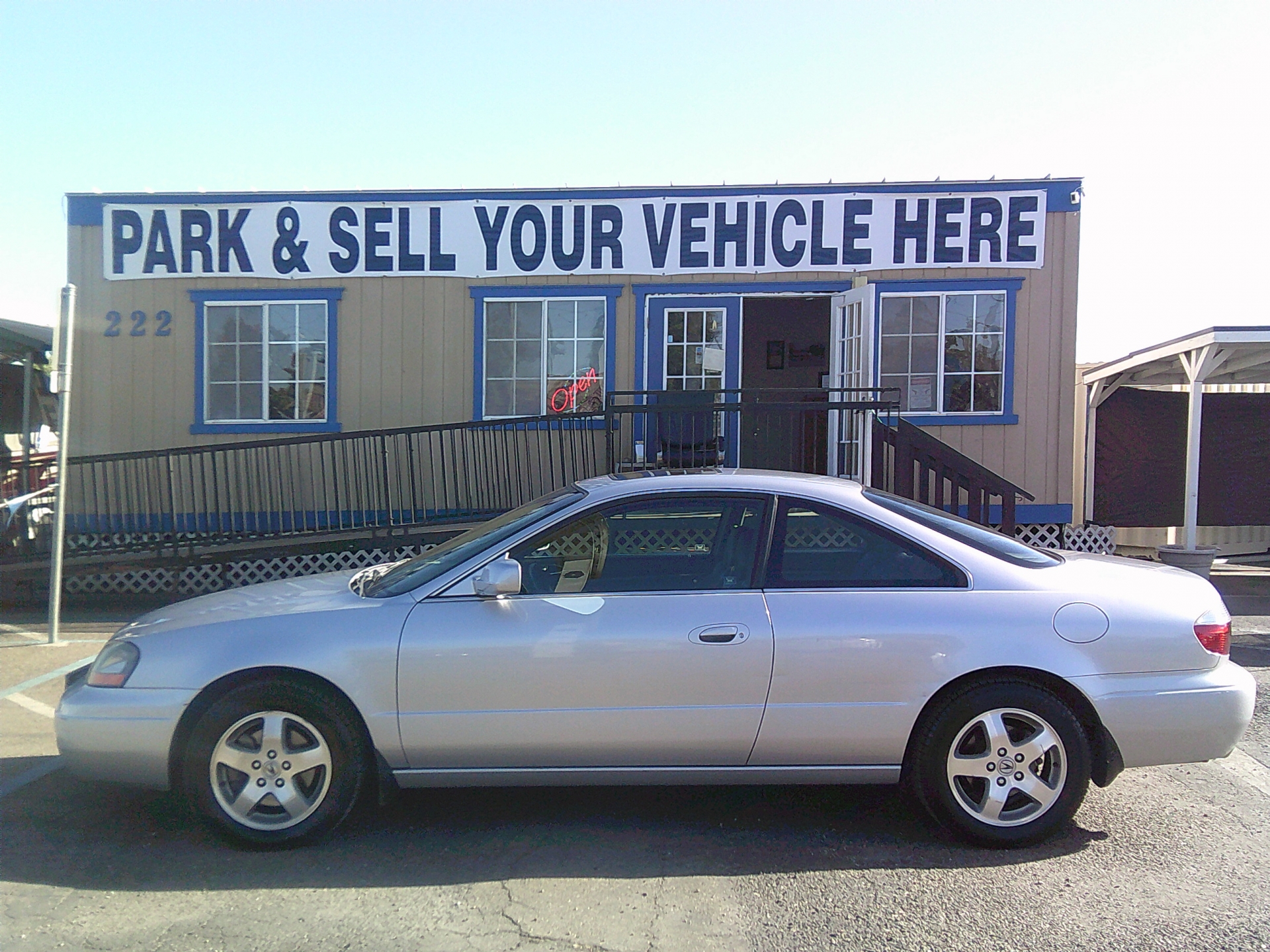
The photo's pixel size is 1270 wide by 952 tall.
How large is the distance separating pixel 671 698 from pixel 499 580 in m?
0.82

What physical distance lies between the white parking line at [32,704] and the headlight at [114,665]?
7.09 ft

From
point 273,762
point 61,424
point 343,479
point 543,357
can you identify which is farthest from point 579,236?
point 273,762

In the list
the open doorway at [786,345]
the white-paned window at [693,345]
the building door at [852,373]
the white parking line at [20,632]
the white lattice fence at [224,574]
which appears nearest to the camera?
the white parking line at [20,632]

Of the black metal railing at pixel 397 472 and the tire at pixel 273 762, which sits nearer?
the tire at pixel 273 762

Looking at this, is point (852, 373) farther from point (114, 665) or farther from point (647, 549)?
point (114, 665)

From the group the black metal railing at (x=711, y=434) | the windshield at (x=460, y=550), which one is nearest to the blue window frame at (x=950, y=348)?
the black metal railing at (x=711, y=434)

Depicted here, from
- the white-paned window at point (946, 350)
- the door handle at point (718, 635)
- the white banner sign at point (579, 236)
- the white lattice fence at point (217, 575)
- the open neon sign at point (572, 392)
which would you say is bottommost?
the white lattice fence at point (217, 575)

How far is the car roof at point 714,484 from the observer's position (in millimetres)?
4348

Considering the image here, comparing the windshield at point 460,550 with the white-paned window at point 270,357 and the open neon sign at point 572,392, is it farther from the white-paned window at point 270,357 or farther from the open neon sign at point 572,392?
the white-paned window at point 270,357

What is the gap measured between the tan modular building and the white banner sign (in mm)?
21

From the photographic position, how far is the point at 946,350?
35.2ft

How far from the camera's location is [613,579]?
4207mm

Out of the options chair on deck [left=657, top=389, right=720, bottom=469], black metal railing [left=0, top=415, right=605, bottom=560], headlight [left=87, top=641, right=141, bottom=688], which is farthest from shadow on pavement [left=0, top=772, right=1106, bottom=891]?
black metal railing [left=0, top=415, right=605, bottom=560]

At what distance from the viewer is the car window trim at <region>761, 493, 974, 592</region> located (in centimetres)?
409
